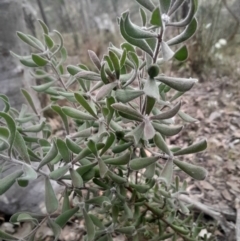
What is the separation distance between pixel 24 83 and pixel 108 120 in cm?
79

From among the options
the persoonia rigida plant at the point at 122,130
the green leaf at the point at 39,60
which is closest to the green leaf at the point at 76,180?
the persoonia rigida plant at the point at 122,130

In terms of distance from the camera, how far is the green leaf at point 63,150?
711 millimetres

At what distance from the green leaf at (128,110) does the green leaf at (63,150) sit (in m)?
0.16

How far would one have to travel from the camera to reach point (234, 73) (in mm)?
3096

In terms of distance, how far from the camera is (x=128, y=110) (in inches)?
25.7

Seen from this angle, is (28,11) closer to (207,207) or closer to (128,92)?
(207,207)

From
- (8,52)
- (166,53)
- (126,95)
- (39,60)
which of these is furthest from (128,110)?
(8,52)

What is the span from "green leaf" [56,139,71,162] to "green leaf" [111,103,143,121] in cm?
16

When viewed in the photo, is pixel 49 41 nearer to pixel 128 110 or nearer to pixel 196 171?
pixel 128 110

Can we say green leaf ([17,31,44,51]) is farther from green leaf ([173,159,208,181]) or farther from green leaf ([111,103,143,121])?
green leaf ([173,159,208,181])

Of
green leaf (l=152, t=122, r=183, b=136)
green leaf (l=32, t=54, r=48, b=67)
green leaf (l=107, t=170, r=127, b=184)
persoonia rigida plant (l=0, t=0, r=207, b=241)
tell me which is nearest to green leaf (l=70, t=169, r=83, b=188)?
persoonia rigida plant (l=0, t=0, r=207, b=241)

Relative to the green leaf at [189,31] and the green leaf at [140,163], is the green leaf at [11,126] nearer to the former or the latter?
the green leaf at [140,163]

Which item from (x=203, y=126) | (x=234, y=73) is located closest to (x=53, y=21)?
(x=234, y=73)

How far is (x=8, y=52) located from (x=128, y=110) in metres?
0.91
